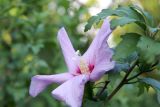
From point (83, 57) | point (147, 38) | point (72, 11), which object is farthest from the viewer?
point (72, 11)

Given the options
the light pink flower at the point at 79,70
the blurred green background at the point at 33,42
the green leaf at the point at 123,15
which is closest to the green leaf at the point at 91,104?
the light pink flower at the point at 79,70

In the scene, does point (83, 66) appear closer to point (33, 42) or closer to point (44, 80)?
point (44, 80)

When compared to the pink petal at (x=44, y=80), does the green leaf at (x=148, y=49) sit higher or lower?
Answer: higher

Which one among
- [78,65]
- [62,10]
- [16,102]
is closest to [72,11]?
[62,10]

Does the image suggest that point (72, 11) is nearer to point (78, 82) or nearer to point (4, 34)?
point (4, 34)

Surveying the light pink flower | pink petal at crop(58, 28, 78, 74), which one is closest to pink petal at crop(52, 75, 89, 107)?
the light pink flower

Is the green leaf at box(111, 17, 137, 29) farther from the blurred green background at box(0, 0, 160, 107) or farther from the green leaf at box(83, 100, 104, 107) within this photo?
the blurred green background at box(0, 0, 160, 107)

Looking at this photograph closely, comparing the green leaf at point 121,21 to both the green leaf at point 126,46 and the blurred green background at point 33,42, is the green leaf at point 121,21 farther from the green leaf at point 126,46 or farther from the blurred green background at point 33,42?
the blurred green background at point 33,42
